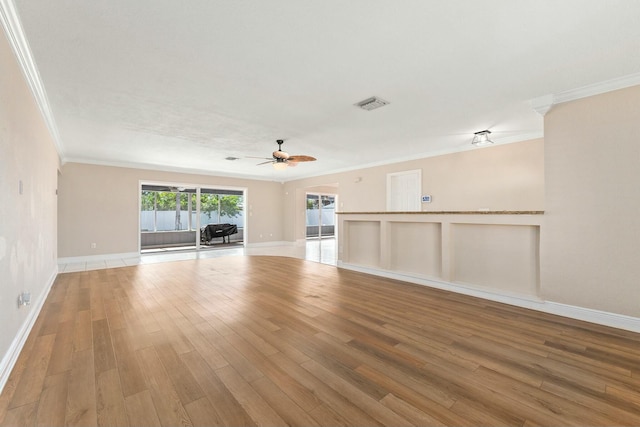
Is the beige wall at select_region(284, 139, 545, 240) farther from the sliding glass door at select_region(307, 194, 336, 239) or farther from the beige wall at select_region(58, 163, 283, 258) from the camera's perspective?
the beige wall at select_region(58, 163, 283, 258)

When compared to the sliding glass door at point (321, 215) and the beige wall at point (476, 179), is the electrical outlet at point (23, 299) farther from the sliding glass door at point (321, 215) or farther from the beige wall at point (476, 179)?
the sliding glass door at point (321, 215)

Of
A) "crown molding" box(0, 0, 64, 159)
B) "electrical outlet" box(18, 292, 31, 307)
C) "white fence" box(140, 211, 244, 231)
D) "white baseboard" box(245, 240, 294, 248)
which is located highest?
"crown molding" box(0, 0, 64, 159)

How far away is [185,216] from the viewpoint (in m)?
10.2

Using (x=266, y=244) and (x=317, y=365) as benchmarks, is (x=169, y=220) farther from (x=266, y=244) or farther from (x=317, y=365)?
(x=317, y=365)

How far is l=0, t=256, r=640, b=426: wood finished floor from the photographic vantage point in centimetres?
153

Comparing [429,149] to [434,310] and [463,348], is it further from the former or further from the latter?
[463,348]

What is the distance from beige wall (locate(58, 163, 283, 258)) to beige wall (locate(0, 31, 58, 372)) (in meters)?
4.03

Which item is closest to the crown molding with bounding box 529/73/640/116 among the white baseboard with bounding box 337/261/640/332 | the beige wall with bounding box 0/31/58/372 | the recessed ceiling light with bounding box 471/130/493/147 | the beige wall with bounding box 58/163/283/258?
the recessed ceiling light with bounding box 471/130/493/147

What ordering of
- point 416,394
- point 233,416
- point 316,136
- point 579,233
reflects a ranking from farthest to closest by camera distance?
point 316,136, point 579,233, point 416,394, point 233,416

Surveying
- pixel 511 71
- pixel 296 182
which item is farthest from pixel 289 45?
pixel 296 182

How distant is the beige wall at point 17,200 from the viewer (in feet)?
6.56

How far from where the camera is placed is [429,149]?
239 inches

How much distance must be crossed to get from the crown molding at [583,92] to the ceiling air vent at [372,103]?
→ 1.80 meters

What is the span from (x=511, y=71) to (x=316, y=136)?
303 centimetres
